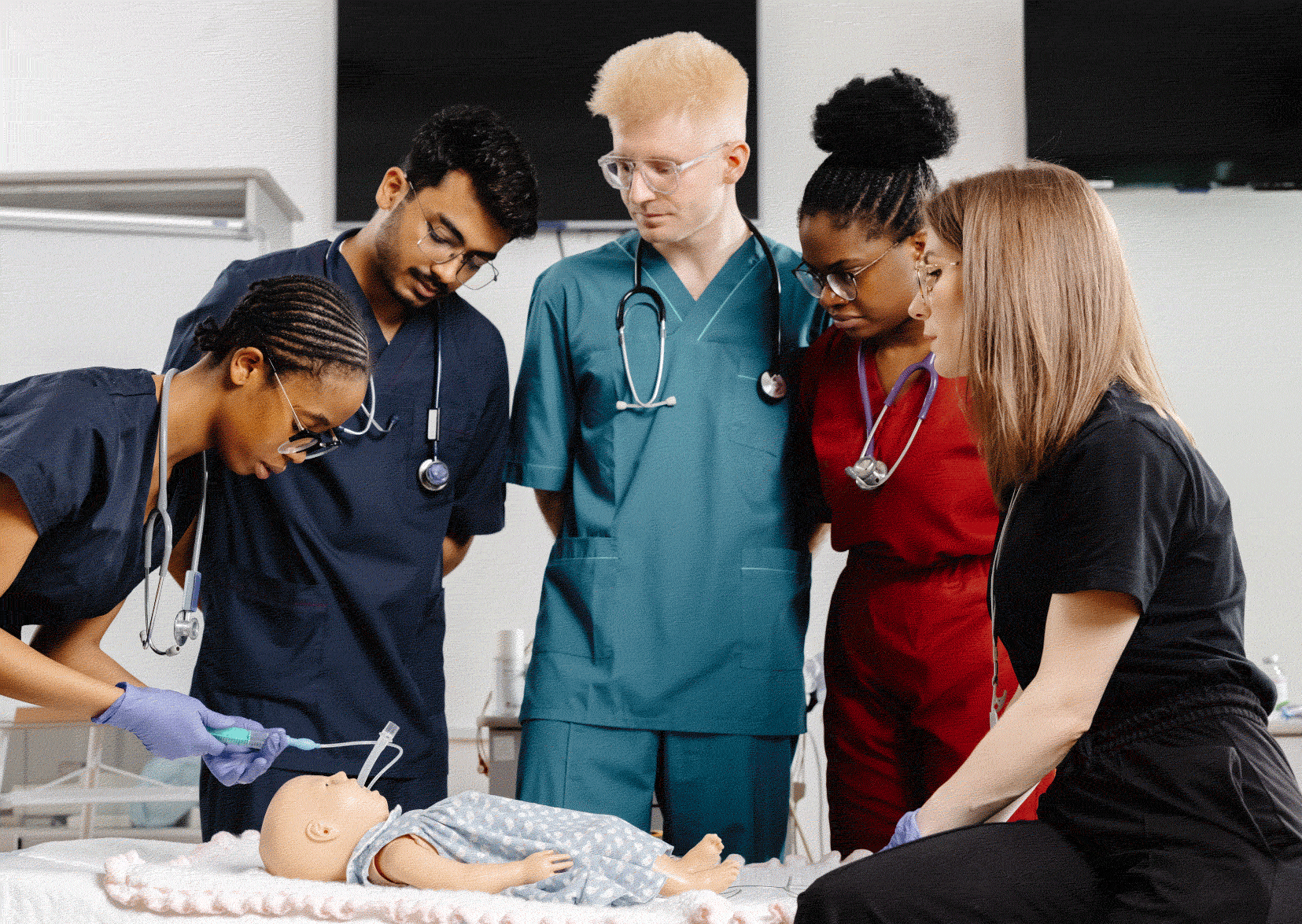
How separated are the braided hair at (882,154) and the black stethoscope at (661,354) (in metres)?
0.16

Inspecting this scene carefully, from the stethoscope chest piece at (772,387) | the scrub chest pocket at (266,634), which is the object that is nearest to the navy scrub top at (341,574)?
the scrub chest pocket at (266,634)

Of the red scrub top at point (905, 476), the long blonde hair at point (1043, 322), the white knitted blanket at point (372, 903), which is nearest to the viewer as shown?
the long blonde hair at point (1043, 322)

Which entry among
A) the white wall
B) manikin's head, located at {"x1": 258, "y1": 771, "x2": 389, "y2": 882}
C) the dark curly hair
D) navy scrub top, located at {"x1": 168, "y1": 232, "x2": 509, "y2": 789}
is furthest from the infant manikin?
the white wall

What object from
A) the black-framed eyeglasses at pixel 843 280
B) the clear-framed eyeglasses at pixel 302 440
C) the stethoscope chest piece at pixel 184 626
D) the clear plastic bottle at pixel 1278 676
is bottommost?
the clear plastic bottle at pixel 1278 676

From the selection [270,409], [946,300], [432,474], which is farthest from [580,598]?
[946,300]

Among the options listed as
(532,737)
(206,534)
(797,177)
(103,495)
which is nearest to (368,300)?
(206,534)

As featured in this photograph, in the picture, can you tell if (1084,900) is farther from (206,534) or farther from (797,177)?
(797,177)

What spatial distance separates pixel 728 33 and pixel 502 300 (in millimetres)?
943

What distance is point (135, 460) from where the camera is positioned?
53.7 inches

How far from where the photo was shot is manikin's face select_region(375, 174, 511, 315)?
167 cm

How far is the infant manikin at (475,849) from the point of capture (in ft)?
4.22

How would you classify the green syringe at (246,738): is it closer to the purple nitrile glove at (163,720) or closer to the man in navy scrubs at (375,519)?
the purple nitrile glove at (163,720)

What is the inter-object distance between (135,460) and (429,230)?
1.80 feet

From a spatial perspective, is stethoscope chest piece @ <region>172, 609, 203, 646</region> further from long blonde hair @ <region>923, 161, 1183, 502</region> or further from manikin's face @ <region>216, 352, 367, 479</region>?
long blonde hair @ <region>923, 161, 1183, 502</region>
